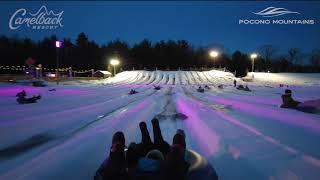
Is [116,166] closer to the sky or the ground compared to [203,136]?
closer to the sky

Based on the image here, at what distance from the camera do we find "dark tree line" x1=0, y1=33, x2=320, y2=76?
7344cm

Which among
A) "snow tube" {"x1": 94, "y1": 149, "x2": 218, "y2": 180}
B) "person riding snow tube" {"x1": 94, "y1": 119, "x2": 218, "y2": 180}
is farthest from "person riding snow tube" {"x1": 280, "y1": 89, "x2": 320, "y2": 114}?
"person riding snow tube" {"x1": 94, "y1": 119, "x2": 218, "y2": 180}

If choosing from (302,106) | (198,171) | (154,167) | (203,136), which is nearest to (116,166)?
(154,167)

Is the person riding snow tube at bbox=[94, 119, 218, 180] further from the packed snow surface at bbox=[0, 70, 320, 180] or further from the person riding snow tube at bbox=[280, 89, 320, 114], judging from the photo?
the person riding snow tube at bbox=[280, 89, 320, 114]

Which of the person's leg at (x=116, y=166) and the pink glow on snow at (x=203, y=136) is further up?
the person's leg at (x=116, y=166)

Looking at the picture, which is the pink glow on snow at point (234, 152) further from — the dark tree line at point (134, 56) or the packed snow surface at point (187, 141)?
the dark tree line at point (134, 56)

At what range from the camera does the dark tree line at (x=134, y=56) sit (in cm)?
7344

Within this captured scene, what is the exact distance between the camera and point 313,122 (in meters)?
9.83

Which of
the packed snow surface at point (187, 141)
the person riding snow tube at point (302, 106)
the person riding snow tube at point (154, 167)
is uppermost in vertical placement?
the person riding snow tube at point (154, 167)

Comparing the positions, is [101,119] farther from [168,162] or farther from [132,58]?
[132,58]

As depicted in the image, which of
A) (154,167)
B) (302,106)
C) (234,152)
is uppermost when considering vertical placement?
(154,167)

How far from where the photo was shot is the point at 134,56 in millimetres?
90688

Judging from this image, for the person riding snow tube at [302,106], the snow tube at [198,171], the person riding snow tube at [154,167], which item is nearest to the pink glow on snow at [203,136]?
the snow tube at [198,171]

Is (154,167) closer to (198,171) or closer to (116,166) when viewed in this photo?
(116,166)
